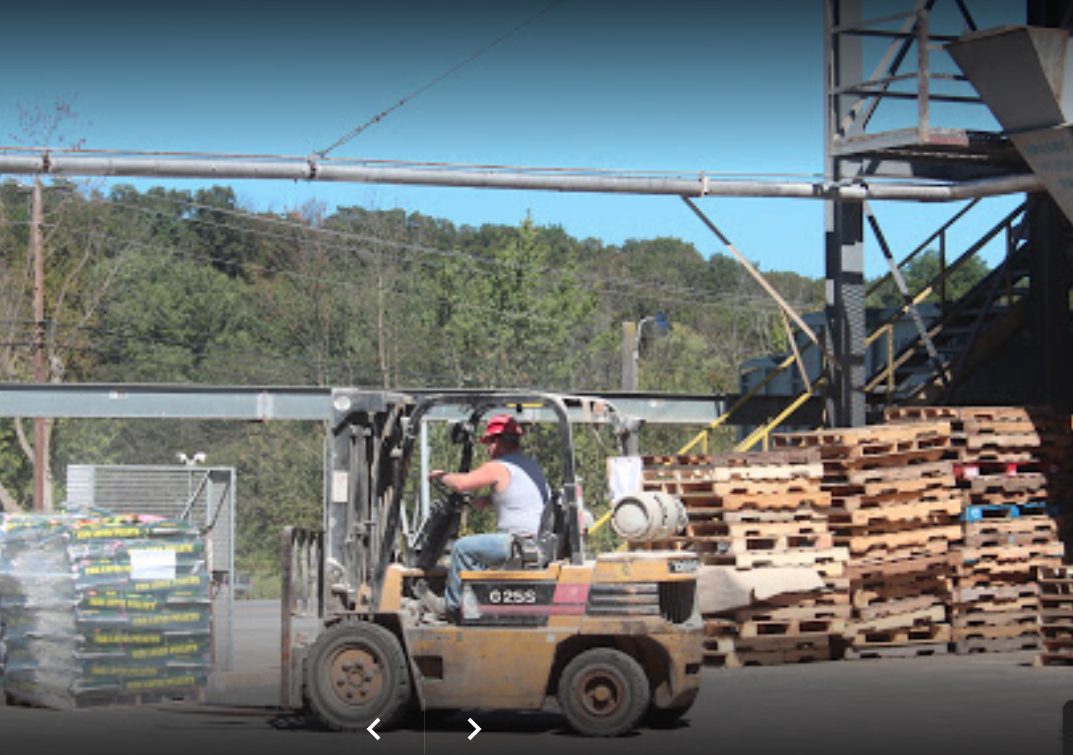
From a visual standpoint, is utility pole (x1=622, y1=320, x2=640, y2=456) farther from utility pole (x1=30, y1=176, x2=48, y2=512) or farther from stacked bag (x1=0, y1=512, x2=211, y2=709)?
stacked bag (x1=0, y1=512, x2=211, y2=709)

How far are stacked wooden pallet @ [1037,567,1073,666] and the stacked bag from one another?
8.13m

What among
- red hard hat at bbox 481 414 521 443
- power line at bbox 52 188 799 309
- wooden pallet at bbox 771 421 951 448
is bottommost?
red hard hat at bbox 481 414 521 443

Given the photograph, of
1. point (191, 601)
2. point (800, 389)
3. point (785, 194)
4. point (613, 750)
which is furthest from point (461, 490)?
point (800, 389)

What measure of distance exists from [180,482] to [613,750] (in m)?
11.4

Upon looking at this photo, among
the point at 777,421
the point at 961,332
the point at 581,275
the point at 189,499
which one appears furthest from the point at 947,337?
the point at 581,275

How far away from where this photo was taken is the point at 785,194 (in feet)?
75.0

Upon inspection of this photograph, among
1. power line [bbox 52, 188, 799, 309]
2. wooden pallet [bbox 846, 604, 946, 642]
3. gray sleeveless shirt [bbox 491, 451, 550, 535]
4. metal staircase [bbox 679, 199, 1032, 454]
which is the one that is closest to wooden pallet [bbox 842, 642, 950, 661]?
wooden pallet [bbox 846, 604, 946, 642]

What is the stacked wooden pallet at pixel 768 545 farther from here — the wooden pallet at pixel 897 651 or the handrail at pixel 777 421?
the handrail at pixel 777 421

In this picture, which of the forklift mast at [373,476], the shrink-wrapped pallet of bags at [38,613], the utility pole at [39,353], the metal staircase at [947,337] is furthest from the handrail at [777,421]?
the utility pole at [39,353]

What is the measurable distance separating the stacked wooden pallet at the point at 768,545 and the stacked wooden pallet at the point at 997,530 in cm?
174

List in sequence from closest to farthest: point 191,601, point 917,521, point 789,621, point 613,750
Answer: point 613,750, point 191,601, point 789,621, point 917,521

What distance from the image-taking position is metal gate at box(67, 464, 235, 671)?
58.8 feet

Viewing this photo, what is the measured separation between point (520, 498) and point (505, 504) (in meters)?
0.11

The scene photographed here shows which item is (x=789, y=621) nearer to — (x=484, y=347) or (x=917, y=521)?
(x=917, y=521)
